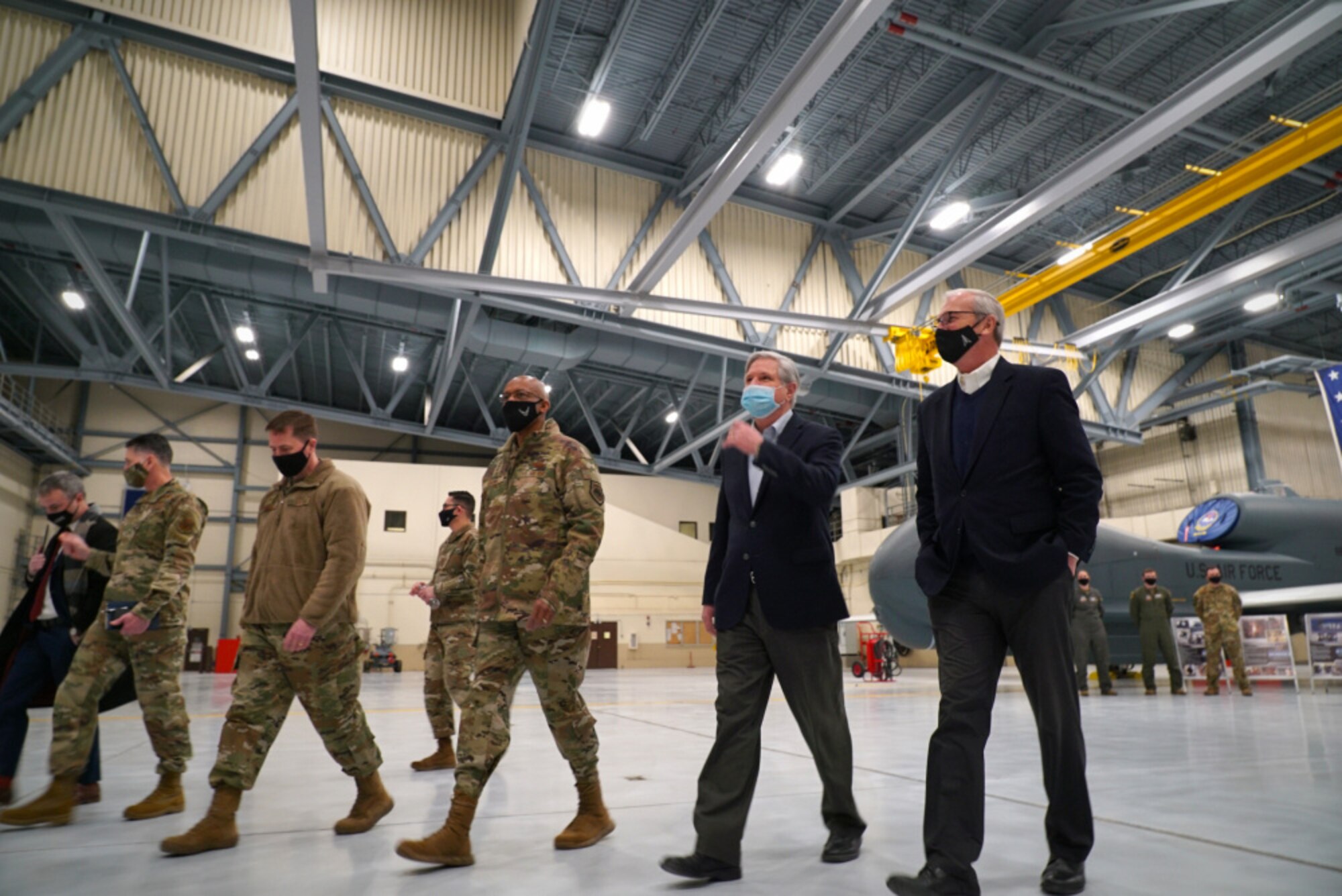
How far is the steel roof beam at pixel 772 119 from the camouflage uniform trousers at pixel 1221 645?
8179 millimetres

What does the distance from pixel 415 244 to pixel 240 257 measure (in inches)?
142

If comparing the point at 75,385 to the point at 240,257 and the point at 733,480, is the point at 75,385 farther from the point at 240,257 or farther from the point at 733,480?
the point at 733,480

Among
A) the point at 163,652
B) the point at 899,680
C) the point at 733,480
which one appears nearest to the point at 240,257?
the point at 163,652

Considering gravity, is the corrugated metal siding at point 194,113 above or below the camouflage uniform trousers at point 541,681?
above

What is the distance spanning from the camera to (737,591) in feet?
9.55

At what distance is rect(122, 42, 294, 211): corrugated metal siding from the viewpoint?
12297 millimetres

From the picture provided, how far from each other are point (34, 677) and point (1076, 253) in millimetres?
14945

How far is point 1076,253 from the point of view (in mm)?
14023

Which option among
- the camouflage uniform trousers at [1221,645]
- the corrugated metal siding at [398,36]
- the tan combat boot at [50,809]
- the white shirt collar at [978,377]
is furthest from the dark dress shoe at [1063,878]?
the corrugated metal siding at [398,36]

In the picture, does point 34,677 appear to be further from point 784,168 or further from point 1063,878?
point 784,168

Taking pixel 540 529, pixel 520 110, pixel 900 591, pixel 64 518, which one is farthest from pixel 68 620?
pixel 520 110

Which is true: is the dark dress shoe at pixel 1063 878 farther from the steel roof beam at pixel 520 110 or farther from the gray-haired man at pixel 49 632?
the steel roof beam at pixel 520 110

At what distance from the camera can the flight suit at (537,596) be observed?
2.96 metres

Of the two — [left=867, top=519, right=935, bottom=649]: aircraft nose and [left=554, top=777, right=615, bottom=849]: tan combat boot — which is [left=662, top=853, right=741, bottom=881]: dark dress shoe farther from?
[left=867, top=519, right=935, bottom=649]: aircraft nose
